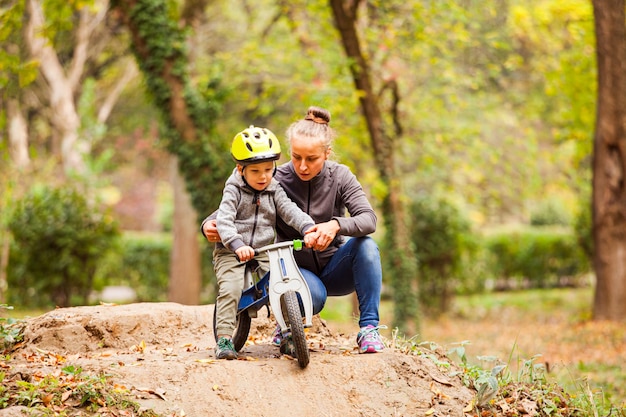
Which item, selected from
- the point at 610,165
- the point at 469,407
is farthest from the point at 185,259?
the point at 469,407

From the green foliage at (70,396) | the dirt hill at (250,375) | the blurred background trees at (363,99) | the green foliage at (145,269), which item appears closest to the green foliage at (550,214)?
the blurred background trees at (363,99)

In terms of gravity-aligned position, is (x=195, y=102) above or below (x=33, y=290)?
above

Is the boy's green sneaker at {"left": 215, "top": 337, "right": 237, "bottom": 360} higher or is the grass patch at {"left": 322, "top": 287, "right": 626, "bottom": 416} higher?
the boy's green sneaker at {"left": 215, "top": 337, "right": 237, "bottom": 360}

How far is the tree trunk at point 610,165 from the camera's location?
36.6ft

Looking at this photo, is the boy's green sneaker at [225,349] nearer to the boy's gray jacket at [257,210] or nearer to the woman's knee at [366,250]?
the boy's gray jacket at [257,210]

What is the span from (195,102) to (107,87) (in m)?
15.4

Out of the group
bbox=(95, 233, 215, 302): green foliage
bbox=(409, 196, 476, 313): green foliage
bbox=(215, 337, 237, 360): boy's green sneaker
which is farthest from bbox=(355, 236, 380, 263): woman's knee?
bbox=(95, 233, 215, 302): green foliage

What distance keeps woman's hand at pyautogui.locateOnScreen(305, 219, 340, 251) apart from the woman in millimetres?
103

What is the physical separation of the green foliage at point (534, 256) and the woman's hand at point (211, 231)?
51.6 ft

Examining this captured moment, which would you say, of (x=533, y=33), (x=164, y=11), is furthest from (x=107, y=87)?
(x=164, y=11)

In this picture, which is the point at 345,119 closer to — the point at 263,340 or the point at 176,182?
the point at 176,182

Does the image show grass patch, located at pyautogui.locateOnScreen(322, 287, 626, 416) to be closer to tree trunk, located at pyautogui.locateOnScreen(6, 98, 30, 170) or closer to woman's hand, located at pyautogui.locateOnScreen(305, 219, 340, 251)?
woman's hand, located at pyautogui.locateOnScreen(305, 219, 340, 251)

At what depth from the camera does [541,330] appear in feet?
41.2

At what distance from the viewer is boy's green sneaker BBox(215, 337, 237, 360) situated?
437cm
